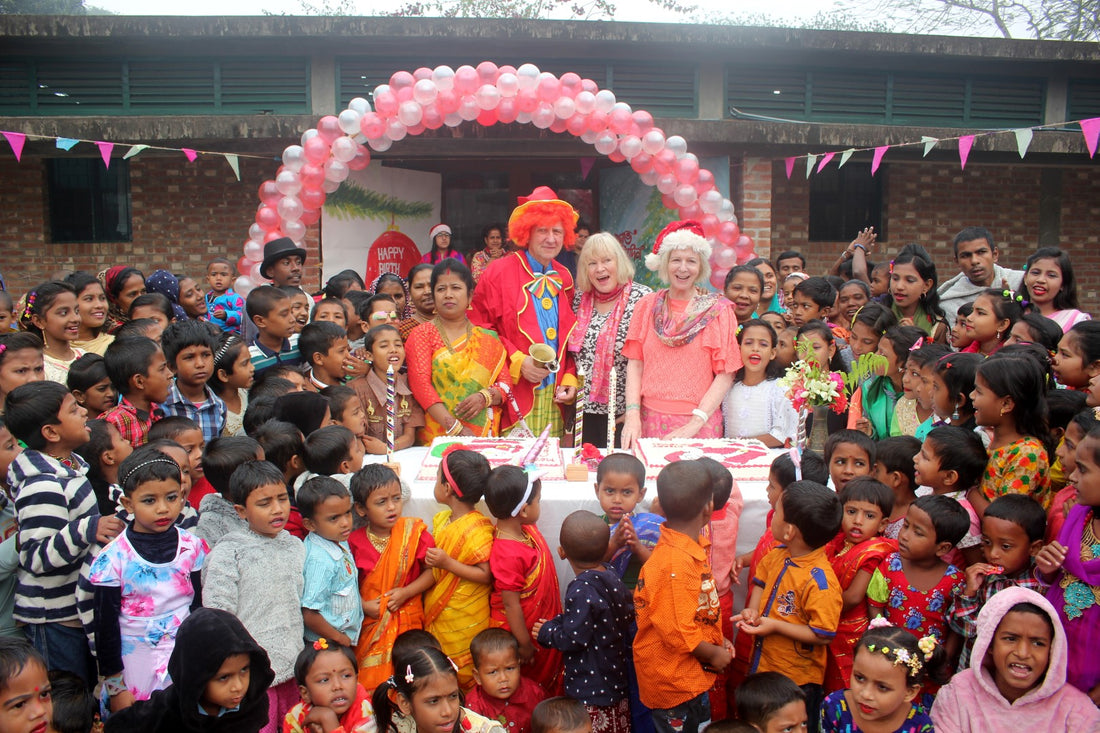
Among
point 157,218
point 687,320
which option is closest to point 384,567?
point 687,320

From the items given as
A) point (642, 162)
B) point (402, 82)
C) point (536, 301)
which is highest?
point (402, 82)

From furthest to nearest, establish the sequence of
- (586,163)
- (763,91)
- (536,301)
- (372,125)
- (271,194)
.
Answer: (586,163), (763,91), (271,194), (372,125), (536,301)

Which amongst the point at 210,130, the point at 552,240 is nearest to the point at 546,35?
the point at 210,130

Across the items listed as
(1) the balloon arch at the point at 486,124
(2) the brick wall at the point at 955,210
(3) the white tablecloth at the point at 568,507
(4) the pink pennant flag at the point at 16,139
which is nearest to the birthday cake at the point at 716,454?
(3) the white tablecloth at the point at 568,507

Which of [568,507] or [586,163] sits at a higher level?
[586,163]

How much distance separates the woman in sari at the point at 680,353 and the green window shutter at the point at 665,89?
16.6 feet

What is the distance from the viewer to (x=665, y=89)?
9148mm

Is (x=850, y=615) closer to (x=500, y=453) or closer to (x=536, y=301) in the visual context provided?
(x=500, y=453)

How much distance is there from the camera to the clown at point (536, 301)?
500 centimetres

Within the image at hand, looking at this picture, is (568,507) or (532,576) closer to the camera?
(532,576)

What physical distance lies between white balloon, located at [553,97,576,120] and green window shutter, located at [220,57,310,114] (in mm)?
3588

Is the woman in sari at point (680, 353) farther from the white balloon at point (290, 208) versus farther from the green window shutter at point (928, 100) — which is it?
the green window shutter at point (928, 100)

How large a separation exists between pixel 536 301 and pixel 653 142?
2.42 meters

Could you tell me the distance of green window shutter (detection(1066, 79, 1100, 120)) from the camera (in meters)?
9.92
